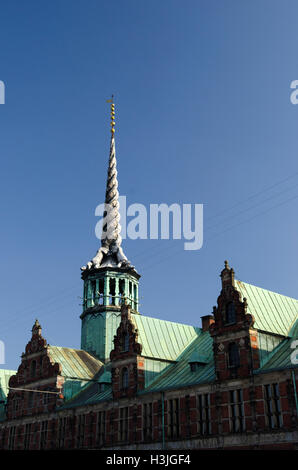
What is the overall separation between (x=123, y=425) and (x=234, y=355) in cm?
1364

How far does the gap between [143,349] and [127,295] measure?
1682 cm

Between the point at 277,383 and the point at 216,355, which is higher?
the point at 216,355

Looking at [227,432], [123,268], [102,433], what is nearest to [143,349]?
[102,433]

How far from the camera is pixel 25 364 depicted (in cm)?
6431

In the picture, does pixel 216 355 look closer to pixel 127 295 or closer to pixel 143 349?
pixel 143 349

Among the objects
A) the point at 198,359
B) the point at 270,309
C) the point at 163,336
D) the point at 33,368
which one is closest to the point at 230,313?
the point at 270,309

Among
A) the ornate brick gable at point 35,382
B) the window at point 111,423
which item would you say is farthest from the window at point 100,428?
the ornate brick gable at point 35,382

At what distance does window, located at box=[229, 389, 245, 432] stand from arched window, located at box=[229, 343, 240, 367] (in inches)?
82.3

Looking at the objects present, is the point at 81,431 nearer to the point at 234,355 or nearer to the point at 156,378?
the point at 156,378

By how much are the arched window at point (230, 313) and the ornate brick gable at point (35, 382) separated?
23318 mm

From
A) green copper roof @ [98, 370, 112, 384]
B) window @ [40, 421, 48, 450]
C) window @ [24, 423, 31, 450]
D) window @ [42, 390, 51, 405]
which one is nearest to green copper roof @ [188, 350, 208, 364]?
green copper roof @ [98, 370, 112, 384]
